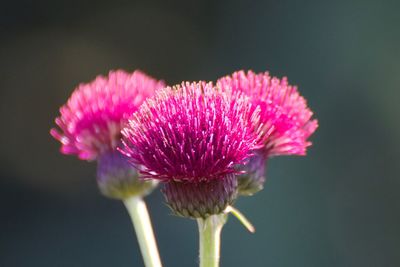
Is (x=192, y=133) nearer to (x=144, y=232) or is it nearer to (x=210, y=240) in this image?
(x=210, y=240)

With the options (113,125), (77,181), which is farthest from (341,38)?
(113,125)

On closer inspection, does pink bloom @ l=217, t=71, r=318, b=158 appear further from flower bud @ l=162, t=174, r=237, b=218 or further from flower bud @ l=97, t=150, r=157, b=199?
flower bud @ l=97, t=150, r=157, b=199

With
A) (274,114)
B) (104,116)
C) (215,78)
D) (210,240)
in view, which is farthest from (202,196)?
(215,78)

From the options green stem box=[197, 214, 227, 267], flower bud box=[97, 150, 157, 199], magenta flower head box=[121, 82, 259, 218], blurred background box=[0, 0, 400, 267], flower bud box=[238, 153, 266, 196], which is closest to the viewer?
magenta flower head box=[121, 82, 259, 218]

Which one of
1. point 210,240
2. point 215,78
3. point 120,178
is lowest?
point 210,240

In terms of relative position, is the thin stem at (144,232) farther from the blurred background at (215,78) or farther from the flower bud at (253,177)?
the blurred background at (215,78)

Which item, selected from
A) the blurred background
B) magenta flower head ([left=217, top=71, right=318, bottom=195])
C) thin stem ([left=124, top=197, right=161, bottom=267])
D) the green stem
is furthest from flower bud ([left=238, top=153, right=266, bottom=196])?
the blurred background
